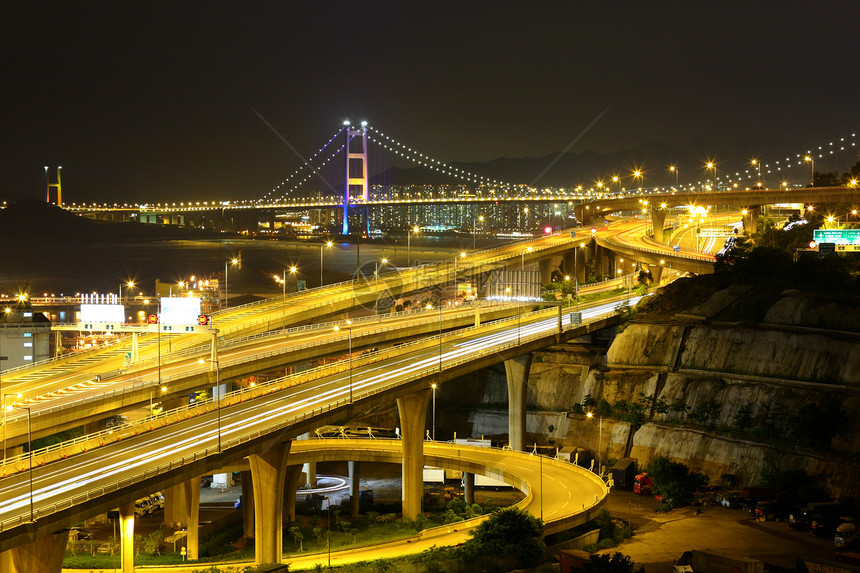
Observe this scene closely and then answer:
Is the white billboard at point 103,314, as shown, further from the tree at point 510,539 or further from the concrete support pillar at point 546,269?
the concrete support pillar at point 546,269

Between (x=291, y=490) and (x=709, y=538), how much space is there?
20999mm

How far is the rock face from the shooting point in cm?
5278

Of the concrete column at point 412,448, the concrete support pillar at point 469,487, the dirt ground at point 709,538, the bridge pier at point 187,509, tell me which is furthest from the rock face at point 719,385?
the bridge pier at point 187,509

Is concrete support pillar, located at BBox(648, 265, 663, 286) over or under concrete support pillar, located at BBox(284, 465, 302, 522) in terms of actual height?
over

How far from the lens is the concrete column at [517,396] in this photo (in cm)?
6384

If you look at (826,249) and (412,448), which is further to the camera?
(826,249)

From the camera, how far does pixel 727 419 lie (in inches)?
2244

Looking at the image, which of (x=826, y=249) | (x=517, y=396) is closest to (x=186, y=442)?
(x=517, y=396)

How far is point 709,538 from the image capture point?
141 ft

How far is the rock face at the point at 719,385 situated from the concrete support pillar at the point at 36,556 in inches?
1425

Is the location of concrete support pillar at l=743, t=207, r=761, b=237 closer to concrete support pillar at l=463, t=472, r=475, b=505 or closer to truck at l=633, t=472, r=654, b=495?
truck at l=633, t=472, r=654, b=495

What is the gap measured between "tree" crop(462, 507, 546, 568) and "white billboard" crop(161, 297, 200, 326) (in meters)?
24.1

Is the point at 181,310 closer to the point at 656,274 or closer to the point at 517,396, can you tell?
the point at 517,396

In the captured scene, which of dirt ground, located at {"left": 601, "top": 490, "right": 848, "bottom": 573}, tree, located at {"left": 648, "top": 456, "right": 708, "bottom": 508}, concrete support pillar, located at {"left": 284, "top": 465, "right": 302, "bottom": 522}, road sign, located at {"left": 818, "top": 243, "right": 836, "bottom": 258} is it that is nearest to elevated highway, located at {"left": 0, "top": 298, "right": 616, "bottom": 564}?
concrete support pillar, located at {"left": 284, "top": 465, "right": 302, "bottom": 522}
